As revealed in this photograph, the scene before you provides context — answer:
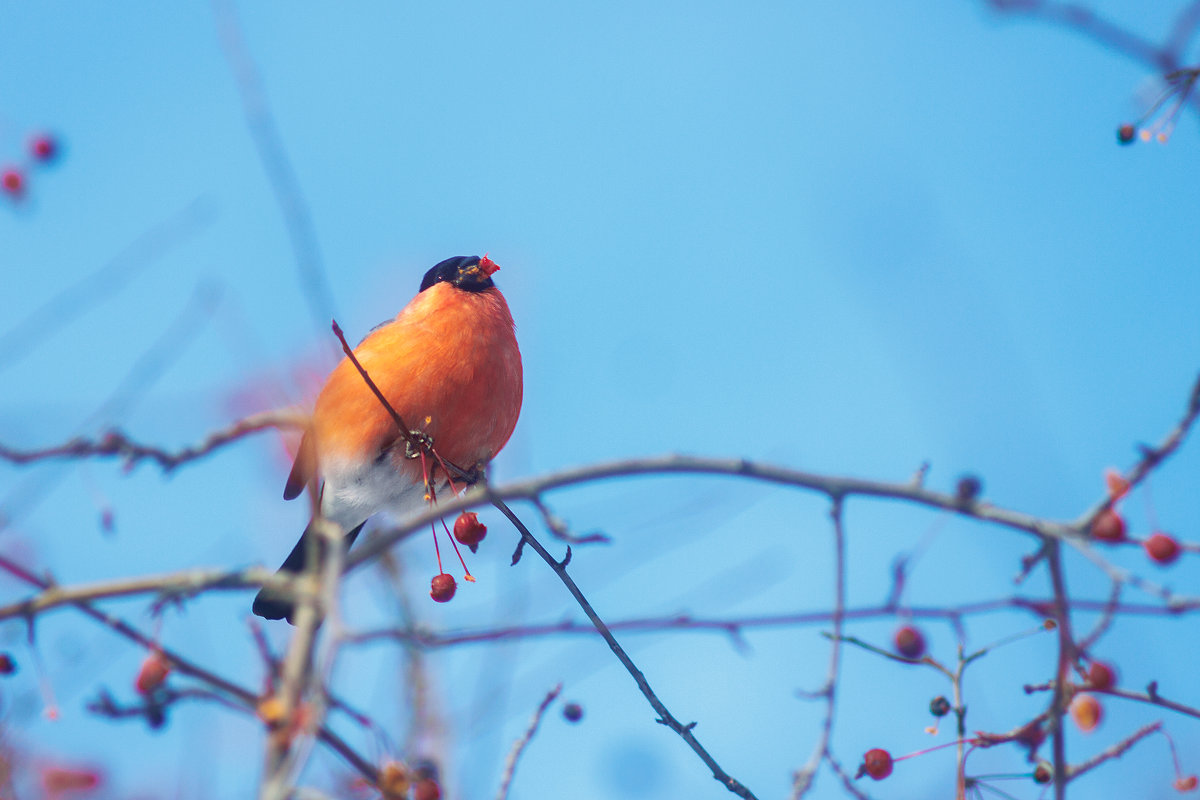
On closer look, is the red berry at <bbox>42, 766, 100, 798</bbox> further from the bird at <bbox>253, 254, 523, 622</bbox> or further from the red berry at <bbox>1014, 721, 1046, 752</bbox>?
the red berry at <bbox>1014, 721, 1046, 752</bbox>

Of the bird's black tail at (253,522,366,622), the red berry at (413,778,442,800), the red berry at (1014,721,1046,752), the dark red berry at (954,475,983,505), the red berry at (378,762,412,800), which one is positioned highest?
the bird's black tail at (253,522,366,622)

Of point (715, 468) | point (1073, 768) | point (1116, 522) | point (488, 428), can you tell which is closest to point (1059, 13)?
point (1116, 522)

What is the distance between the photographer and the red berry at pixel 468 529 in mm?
2715

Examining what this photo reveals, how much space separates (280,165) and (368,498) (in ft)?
7.65

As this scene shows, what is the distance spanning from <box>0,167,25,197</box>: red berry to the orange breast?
1916 millimetres

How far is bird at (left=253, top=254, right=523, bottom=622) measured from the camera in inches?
129

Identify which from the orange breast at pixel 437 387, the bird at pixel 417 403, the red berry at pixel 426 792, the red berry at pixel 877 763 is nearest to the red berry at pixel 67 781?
the bird at pixel 417 403

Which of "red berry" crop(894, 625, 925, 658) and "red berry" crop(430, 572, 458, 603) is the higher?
"red berry" crop(894, 625, 925, 658)

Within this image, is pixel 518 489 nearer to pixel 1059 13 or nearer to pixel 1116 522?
pixel 1116 522

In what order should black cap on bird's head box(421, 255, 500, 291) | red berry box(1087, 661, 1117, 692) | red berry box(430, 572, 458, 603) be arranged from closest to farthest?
red berry box(1087, 661, 1117, 692) < red berry box(430, 572, 458, 603) < black cap on bird's head box(421, 255, 500, 291)

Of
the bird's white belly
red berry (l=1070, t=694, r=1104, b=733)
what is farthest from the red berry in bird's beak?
red berry (l=1070, t=694, r=1104, b=733)

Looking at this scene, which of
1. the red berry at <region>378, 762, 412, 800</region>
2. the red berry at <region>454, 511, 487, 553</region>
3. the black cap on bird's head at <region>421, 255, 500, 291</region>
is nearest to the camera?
the red berry at <region>378, 762, 412, 800</region>

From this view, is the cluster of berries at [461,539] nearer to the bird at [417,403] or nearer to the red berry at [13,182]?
the bird at [417,403]

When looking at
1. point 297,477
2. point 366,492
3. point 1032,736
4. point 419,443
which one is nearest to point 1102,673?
point 1032,736
